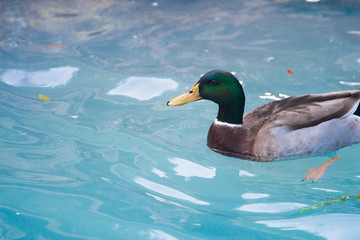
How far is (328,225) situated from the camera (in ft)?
10.00

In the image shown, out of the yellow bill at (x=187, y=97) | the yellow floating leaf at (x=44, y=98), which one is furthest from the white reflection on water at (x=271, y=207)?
the yellow floating leaf at (x=44, y=98)

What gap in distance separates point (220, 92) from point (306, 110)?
714mm

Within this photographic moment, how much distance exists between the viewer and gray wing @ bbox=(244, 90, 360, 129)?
3.81 m

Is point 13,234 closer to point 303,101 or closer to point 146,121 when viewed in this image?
point 146,121

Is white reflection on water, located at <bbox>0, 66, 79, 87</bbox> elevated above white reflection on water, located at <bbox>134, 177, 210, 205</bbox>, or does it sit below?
below

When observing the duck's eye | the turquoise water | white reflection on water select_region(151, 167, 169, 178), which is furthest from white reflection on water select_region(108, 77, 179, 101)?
white reflection on water select_region(151, 167, 169, 178)

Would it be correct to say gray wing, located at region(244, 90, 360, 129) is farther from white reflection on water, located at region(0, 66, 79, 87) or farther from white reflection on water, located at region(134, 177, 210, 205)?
white reflection on water, located at region(0, 66, 79, 87)

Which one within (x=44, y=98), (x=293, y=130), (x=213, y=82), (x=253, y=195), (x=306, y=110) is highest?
(x=213, y=82)

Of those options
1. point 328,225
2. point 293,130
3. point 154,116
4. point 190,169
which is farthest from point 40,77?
point 328,225

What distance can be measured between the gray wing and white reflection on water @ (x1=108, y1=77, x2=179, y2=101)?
129 centimetres

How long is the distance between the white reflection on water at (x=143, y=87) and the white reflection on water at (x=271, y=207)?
2.04 m

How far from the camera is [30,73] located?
5.48m

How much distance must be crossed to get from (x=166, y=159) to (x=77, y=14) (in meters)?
3.92

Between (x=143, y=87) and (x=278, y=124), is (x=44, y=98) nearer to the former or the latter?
(x=143, y=87)
